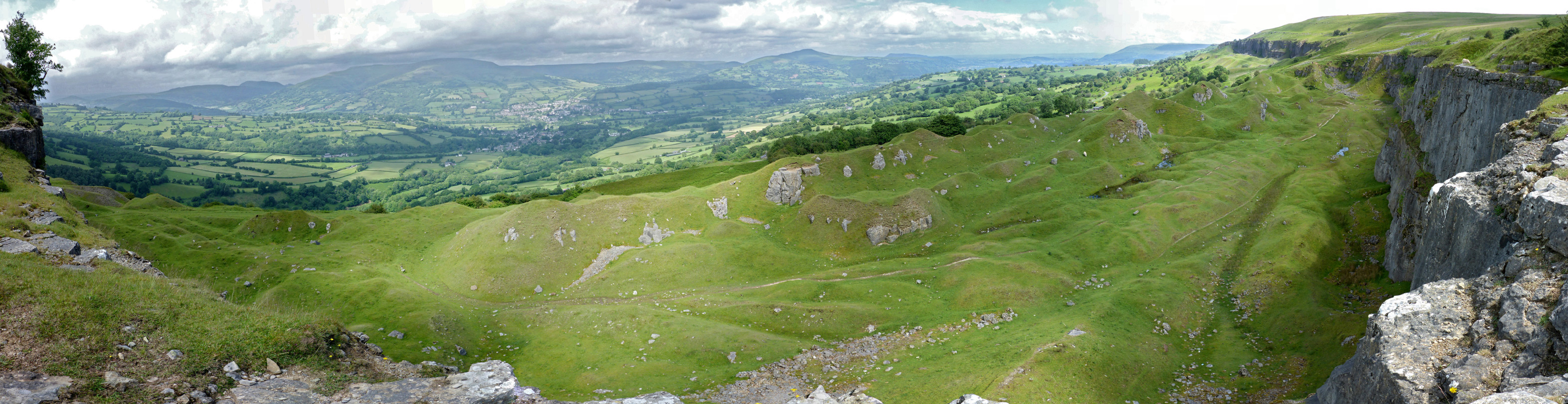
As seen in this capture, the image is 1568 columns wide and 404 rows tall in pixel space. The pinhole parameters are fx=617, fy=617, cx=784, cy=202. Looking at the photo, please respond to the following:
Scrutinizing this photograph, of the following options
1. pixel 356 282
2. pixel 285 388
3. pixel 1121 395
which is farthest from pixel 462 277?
pixel 1121 395

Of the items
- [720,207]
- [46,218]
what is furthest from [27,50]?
[720,207]

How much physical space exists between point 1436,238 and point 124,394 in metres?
53.0

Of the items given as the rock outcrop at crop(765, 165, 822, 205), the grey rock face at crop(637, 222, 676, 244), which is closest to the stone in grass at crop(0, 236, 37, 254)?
the grey rock face at crop(637, 222, 676, 244)

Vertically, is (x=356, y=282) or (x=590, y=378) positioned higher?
(x=356, y=282)

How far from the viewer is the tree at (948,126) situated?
12150 cm

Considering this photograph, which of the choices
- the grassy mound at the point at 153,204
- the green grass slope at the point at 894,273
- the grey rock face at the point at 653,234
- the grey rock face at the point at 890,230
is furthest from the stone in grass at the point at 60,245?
the grassy mound at the point at 153,204

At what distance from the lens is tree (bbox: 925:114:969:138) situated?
122 meters

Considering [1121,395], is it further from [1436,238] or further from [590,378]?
[590,378]

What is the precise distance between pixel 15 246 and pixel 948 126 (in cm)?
11695

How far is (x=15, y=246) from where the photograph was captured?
93.1 feet

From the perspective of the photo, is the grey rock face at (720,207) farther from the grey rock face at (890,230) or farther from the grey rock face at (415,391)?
the grey rock face at (415,391)

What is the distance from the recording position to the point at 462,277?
6212cm

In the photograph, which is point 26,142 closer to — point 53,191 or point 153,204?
point 53,191

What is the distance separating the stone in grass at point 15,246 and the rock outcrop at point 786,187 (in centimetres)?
6378
